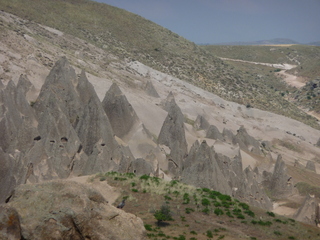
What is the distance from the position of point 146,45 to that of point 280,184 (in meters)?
77.7

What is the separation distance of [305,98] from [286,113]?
3611cm

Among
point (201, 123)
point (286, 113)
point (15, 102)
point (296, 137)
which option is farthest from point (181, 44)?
point (15, 102)

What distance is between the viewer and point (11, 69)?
47.0 meters

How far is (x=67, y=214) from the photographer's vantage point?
10781mm

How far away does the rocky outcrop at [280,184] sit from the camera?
4291 centimetres

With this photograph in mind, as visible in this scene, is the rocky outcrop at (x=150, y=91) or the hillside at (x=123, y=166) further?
the rocky outcrop at (x=150, y=91)

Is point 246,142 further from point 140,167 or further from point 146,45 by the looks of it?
point 146,45

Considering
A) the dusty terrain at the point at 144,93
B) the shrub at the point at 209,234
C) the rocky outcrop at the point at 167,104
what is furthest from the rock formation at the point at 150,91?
the shrub at the point at 209,234

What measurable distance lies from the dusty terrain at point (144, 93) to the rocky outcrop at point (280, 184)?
123 cm

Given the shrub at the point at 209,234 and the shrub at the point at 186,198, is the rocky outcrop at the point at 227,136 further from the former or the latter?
the shrub at the point at 209,234

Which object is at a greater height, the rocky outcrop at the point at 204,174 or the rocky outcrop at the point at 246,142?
the rocky outcrop at the point at 204,174

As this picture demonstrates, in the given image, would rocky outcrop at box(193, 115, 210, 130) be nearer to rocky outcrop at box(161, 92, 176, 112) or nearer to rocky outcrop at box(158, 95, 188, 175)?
rocky outcrop at box(161, 92, 176, 112)

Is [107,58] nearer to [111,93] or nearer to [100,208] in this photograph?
[111,93]

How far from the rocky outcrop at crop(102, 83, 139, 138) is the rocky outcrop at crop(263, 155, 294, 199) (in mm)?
15413
